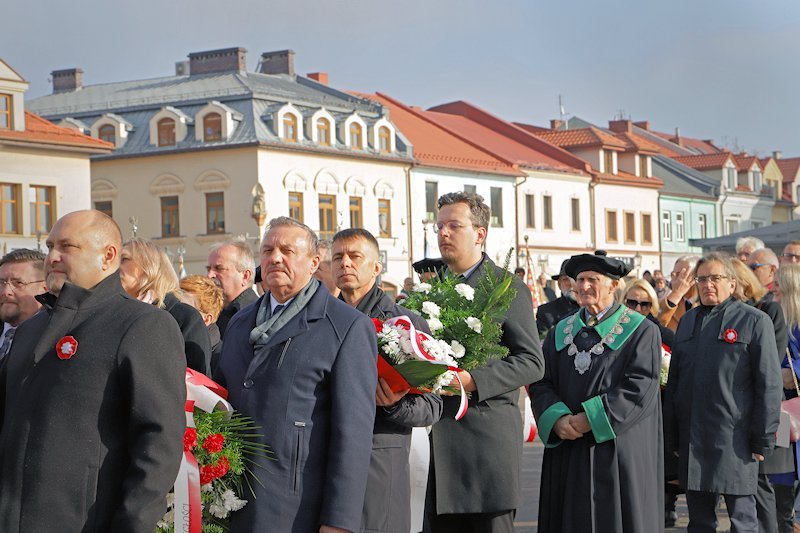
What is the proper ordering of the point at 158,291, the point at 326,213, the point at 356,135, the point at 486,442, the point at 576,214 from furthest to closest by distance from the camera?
1. the point at 576,214
2. the point at 356,135
3. the point at 326,213
4. the point at 158,291
5. the point at 486,442

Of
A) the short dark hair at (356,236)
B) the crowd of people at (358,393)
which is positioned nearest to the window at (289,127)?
the crowd of people at (358,393)

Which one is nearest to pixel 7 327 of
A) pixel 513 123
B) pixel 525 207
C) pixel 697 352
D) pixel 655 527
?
pixel 655 527

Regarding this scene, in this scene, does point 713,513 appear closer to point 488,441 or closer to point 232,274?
point 488,441

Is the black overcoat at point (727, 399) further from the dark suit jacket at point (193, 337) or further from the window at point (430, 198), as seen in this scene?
the window at point (430, 198)

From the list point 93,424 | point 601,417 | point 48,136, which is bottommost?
point 601,417

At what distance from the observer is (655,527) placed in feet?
23.0

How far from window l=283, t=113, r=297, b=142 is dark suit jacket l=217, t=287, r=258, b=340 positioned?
3845 centimetres

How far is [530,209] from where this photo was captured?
56875 mm

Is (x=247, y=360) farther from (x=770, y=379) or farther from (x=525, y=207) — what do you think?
(x=525, y=207)

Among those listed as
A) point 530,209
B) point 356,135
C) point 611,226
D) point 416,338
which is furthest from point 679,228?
point 416,338

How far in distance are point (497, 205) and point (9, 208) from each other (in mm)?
22337

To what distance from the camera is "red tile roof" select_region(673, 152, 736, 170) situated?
70.1 m

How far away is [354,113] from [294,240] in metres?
44.6

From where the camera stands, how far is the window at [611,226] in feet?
202
